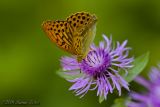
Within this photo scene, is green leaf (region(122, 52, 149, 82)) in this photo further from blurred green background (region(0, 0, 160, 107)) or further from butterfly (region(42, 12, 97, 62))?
blurred green background (region(0, 0, 160, 107))

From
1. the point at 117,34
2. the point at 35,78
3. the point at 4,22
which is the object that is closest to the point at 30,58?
the point at 35,78

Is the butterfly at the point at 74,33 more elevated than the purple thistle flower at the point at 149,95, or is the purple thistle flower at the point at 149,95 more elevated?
the butterfly at the point at 74,33

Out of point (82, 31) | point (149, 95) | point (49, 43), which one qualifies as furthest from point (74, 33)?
point (49, 43)

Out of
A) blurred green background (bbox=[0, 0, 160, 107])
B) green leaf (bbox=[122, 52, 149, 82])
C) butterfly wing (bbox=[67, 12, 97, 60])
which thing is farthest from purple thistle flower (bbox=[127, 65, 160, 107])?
blurred green background (bbox=[0, 0, 160, 107])

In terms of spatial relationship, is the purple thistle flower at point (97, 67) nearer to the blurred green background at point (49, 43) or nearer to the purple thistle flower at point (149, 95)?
the purple thistle flower at point (149, 95)

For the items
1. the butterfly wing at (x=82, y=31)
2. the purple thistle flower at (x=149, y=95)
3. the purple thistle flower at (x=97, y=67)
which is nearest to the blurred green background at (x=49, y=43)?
the purple thistle flower at (x=97, y=67)
